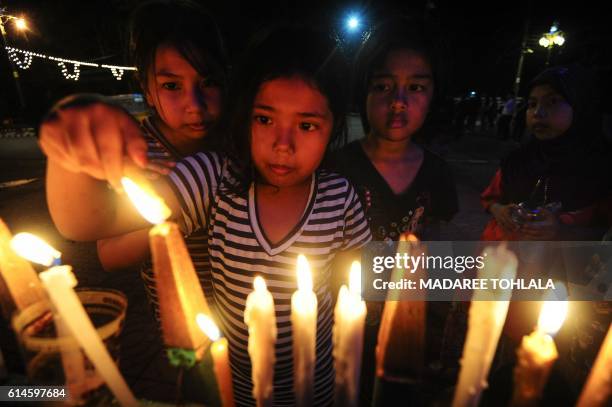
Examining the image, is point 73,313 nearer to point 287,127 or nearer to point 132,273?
point 287,127

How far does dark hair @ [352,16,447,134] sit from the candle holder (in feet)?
5.72

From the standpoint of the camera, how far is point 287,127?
1263 mm

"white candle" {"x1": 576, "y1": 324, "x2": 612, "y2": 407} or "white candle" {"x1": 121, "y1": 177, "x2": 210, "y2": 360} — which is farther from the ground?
"white candle" {"x1": 121, "y1": 177, "x2": 210, "y2": 360}

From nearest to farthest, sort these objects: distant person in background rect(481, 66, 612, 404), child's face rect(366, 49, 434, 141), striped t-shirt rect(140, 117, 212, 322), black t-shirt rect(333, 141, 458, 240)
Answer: striped t-shirt rect(140, 117, 212, 322), child's face rect(366, 49, 434, 141), black t-shirt rect(333, 141, 458, 240), distant person in background rect(481, 66, 612, 404)

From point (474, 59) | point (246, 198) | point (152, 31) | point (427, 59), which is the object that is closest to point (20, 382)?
point (246, 198)

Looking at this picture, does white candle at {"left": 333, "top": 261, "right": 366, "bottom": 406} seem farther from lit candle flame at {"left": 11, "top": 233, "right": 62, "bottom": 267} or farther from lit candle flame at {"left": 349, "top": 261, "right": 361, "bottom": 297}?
lit candle flame at {"left": 11, "top": 233, "right": 62, "bottom": 267}

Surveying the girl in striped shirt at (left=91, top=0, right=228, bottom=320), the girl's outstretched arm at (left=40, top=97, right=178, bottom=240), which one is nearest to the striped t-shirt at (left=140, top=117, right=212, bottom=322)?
the girl in striped shirt at (left=91, top=0, right=228, bottom=320)

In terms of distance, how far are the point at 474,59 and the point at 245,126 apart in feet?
113

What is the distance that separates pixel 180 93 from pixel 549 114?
8.10ft

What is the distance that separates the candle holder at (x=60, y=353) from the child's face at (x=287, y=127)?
73cm

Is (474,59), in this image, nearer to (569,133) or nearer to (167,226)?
(569,133)

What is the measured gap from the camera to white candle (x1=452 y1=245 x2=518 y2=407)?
19.4 inches

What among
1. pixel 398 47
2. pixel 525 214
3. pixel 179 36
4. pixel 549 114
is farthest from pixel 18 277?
pixel 549 114

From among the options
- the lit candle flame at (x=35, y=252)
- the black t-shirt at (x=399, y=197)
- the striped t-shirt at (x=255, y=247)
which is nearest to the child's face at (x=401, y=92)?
the black t-shirt at (x=399, y=197)
